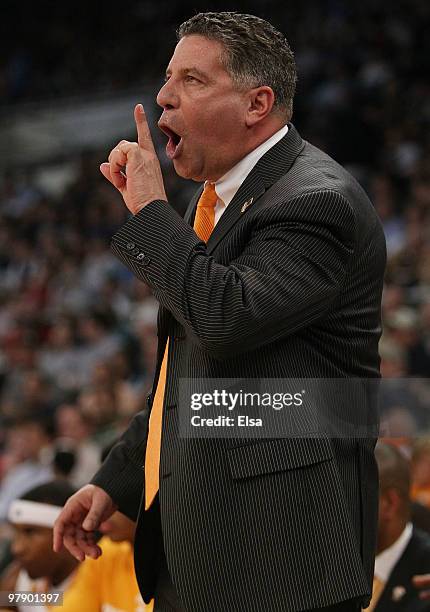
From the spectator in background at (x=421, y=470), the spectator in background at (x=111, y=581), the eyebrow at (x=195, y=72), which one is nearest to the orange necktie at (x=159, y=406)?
the eyebrow at (x=195, y=72)

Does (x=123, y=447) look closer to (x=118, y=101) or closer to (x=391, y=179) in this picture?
(x=391, y=179)

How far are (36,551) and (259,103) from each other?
67.5 inches

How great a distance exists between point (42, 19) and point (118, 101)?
2702mm

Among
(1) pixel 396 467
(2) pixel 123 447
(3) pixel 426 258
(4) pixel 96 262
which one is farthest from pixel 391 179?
(2) pixel 123 447

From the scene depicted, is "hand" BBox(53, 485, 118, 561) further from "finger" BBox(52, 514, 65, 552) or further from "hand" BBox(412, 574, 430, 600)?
"hand" BBox(412, 574, 430, 600)

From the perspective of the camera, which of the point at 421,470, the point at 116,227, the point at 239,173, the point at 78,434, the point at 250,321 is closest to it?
the point at 250,321

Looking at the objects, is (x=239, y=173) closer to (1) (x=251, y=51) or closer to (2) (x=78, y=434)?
(1) (x=251, y=51)

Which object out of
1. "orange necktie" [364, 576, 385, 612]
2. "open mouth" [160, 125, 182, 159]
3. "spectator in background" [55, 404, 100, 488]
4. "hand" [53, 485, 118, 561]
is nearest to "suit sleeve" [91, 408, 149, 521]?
"hand" [53, 485, 118, 561]

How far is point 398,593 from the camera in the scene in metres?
3.02

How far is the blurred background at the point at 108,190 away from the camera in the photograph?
242 inches

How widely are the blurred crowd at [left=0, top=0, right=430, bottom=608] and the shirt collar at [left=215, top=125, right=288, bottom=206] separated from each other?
61.2 inches

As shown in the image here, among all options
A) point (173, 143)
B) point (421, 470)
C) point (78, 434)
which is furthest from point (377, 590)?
point (78, 434)

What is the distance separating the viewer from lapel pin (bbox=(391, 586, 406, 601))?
3.01 metres

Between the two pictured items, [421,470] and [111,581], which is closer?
[111,581]
